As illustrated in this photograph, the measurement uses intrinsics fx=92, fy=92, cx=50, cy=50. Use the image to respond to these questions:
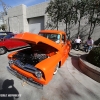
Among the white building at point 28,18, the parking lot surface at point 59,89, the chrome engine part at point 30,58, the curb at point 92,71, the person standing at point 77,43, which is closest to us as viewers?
the parking lot surface at point 59,89

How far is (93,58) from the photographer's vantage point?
402cm

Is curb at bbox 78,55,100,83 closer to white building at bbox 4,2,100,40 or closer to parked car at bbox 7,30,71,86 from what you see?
parked car at bbox 7,30,71,86

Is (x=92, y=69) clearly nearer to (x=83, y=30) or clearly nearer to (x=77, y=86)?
(x=77, y=86)

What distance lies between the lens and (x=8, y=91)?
281 cm

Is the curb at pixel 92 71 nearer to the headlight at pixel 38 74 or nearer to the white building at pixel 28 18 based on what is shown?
the headlight at pixel 38 74

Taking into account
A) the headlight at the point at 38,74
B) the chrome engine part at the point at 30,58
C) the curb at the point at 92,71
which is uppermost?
the chrome engine part at the point at 30,58

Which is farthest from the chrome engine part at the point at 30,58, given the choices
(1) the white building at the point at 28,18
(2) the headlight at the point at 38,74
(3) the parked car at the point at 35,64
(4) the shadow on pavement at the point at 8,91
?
(1) the white building at the point at 28,18

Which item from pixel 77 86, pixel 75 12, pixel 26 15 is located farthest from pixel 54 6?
pixel 26 15

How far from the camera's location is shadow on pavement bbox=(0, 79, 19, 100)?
2.59 meters

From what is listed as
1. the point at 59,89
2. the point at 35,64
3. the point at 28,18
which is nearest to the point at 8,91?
the point at 35,64

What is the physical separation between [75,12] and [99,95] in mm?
8368

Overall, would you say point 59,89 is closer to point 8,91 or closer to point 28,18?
point 8,91

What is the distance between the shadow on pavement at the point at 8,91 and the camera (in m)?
2.59

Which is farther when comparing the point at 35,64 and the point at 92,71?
the point at 92,71
